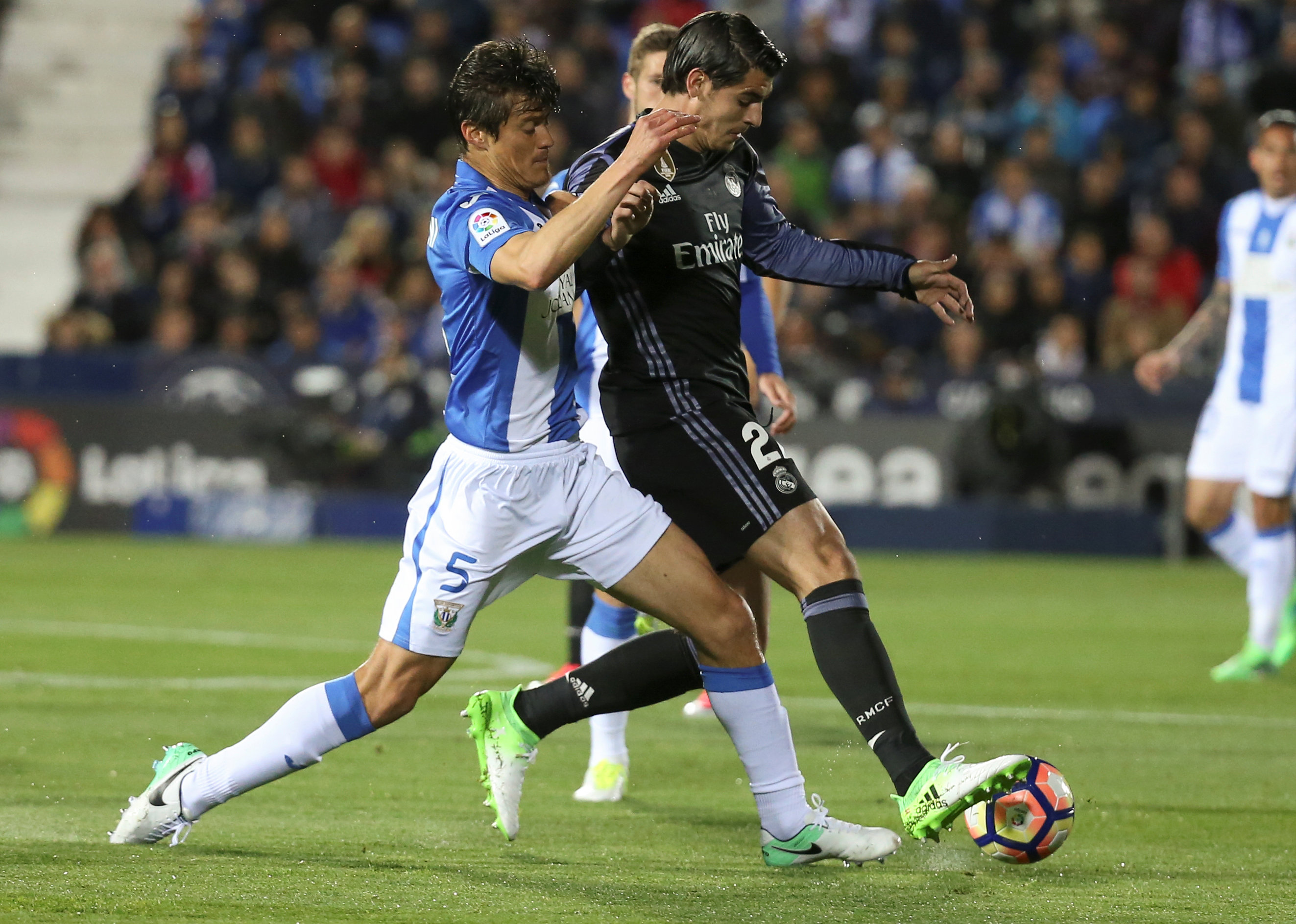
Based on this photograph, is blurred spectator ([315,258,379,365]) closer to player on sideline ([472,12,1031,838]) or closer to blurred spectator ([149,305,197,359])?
blurred spectator ([149,305,197,359])

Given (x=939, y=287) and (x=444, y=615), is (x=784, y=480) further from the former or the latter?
(x=444, y=615)

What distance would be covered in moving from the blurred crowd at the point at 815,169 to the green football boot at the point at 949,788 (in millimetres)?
11628

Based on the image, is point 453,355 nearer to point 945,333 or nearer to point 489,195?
point 489,195

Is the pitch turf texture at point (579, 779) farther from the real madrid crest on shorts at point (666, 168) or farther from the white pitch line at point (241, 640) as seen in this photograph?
the real madrid crest on shorts at point (666, 168)

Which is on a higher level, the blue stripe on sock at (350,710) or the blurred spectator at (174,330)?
the blurred spectator at (174,330)

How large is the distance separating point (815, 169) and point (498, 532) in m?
14.4

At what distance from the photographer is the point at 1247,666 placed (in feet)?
30.1

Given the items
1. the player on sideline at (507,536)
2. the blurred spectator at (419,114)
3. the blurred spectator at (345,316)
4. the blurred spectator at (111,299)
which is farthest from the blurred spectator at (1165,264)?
the player on sideline at (507,536)

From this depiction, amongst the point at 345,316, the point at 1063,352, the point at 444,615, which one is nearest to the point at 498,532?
the point at 444,615

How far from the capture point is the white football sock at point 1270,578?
9.23 m

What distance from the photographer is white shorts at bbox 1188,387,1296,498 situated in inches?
→ 360

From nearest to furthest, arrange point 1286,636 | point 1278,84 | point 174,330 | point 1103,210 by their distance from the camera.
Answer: point 1286,636 < point 174,330 < point 1103,210 < point 1278,84

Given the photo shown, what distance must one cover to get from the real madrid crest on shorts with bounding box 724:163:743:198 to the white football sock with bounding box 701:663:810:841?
1.36m

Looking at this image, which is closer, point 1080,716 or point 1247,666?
point 1080,716
